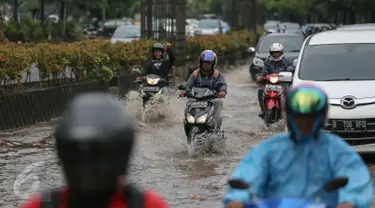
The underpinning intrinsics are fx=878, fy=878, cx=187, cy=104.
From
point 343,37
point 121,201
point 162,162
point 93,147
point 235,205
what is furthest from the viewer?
point 343,37

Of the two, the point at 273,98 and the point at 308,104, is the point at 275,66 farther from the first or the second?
the point at 308,104

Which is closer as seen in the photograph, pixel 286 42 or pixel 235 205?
pixel 235 205

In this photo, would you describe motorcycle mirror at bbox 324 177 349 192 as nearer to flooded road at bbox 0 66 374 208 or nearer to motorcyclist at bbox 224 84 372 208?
motorcyclist at bbox 224 84 372 208

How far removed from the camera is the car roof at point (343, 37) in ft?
40.4

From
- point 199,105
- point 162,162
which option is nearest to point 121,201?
point 162,162

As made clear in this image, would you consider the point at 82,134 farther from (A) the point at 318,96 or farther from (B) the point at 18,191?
(B) the point at 18,191

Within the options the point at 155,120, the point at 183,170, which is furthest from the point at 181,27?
the point at 183,170

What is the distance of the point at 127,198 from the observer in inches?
108

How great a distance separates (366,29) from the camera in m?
13.1

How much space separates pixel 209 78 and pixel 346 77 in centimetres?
202

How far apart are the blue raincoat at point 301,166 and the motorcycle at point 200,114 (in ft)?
25.5

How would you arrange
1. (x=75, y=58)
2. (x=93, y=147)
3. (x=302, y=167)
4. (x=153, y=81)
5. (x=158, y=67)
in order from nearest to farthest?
(x=93, y=147) < (x=302, y=167) < (x=153, y=81) < (x=158, y=67) < (x=75, y=58)

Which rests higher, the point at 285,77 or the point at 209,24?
the point at 285,77

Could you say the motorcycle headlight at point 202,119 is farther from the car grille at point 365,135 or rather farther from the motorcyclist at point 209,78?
the car grille at point 365,135
